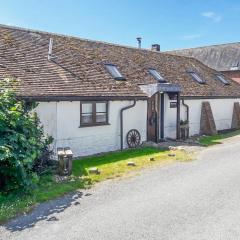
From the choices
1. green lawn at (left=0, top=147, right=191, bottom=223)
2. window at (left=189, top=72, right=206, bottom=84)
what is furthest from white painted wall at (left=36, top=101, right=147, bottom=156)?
window at (left=189, top=72, right=206, bottom=84)

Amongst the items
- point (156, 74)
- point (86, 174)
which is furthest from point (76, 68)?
point (86, 174)

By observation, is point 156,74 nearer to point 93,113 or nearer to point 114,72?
point 114,72

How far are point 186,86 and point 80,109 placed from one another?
10.3 m

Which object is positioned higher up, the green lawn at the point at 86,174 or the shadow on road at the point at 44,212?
the green lawn at the point at 86,174

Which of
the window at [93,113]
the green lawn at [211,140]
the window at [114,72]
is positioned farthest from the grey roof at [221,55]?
the window at [93,113]

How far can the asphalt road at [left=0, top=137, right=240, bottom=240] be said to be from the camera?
701 cm

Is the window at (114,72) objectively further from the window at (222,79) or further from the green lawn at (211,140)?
the window at (222,79)

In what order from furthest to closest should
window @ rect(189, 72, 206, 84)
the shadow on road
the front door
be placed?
window @ rect(189, 72, 206, 84), the front door, the shadow on road

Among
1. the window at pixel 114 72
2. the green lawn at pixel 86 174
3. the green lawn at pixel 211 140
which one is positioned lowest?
the green lawn at pixel 86 174

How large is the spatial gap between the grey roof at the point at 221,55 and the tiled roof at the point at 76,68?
18.2 metres

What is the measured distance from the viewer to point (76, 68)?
723 inches

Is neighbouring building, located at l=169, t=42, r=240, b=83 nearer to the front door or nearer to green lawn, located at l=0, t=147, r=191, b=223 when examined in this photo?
the front door

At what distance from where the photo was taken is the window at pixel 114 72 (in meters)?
19.6

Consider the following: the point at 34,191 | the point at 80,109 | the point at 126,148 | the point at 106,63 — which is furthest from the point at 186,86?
the point at 34,191
